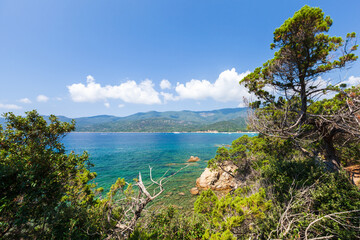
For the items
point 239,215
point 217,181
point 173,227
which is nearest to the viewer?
point 239,215

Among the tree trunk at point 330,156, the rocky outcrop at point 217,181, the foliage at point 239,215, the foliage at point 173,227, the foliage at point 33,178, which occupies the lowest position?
the rocky outcrop at point 217,181

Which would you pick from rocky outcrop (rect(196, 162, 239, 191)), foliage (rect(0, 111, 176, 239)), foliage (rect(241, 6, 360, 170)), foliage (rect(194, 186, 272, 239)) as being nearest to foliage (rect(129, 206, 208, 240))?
foliage (rect(194, 186, 272, 239))

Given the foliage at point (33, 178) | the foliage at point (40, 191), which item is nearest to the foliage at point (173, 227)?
the foliage at point (40, 191)

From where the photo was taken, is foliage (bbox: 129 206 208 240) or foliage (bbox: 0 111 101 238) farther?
foliage (bbox: 129 206 208 240)

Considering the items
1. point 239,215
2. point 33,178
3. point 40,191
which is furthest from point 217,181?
point 33,178

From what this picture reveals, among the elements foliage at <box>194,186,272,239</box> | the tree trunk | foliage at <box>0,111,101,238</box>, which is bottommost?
foliage at <box>194,186,272,239</box>

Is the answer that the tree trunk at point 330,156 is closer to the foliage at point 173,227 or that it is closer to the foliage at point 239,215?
the foliage at point 239,215

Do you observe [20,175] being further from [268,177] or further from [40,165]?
[268,177]

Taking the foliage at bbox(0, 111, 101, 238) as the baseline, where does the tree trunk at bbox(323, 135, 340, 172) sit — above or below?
below

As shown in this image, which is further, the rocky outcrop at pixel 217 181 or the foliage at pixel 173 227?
the rocky outcrop at pixel 217 181

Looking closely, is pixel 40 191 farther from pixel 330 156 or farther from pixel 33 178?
pixel 330 156

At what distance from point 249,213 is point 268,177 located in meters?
4.17

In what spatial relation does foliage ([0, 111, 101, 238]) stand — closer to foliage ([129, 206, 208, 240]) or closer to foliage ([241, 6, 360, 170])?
foliage ([129, 206, 208, 240])

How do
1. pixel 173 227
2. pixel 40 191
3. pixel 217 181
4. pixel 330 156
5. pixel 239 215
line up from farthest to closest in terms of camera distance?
pixel 217 181, pixel 330 156, pixel 173 227, pixel 239 215, pixel 40 191
